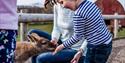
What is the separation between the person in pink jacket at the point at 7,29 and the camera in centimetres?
336

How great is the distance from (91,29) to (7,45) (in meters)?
1.33

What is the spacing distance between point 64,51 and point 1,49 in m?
1.89

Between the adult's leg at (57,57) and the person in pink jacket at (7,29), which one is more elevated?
the person in pink jacket at (7,29)

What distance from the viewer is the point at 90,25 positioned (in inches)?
179

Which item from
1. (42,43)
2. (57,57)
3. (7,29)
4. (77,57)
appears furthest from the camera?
(42,43)

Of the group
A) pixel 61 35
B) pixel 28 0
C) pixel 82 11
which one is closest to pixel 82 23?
pixel 82 11

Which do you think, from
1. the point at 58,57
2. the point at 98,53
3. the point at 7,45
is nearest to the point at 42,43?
the point at 58,57

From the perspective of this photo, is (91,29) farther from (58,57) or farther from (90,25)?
(58,57)

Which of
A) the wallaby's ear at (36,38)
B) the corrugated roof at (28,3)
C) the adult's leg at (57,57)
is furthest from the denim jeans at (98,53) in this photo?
the corrugated roof at (28,3)

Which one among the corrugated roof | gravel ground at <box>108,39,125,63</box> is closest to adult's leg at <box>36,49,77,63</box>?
gravel ground at <box>108,39,125,63</box>

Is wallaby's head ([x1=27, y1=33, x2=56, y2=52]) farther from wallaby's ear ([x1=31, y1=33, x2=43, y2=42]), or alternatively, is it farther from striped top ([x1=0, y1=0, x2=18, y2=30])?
striped top ([x1=0, y1=0, x2=18, y2=30])

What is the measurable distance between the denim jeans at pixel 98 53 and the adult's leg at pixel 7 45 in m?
1.35

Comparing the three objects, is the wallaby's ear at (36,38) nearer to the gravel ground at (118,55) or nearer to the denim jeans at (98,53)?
the denim jeans at (98,53)

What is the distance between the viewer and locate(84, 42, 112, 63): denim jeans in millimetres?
4617
